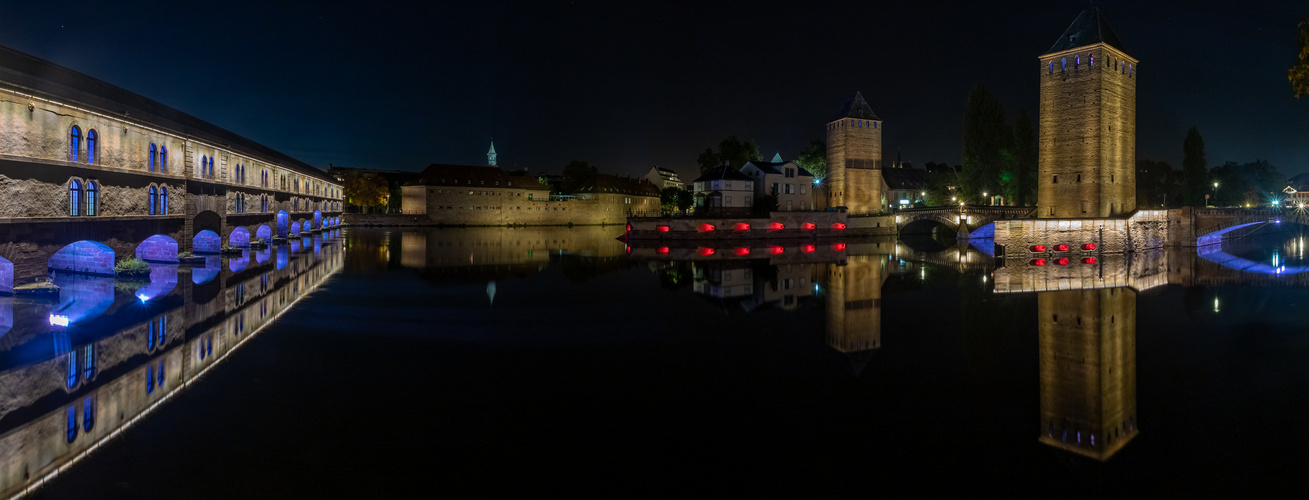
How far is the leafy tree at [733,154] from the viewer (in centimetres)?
6112

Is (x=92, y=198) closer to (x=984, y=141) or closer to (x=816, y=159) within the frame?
(x=984, y=141)

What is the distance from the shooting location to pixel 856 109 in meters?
50.9

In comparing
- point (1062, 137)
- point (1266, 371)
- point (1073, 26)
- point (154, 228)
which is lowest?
point (1266, 371)

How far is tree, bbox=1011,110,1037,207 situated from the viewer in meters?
44.2

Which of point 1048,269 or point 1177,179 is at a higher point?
point 1177,179

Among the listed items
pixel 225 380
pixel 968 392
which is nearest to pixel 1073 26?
pixel 968 392

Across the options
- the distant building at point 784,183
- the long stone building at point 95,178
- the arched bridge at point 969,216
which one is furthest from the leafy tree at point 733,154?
the long stone building at point 95,178

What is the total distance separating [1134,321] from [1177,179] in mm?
65660

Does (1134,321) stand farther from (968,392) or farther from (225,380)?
(225,380)

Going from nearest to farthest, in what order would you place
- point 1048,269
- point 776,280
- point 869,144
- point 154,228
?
point 154,228, point 776,280, point 1048,269, point 869,144

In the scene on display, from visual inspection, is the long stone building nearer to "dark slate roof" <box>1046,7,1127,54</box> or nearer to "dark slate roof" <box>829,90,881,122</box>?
"dark slate roof" <box>1046,7,1127,54</box>

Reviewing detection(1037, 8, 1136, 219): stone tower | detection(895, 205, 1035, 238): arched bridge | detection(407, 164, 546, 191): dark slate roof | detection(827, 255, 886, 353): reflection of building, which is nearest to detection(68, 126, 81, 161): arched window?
detection(827, 255, 886, 353): reflection of building

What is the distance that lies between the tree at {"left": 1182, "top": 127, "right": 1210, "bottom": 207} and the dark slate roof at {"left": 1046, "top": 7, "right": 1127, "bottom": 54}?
19.8 metres

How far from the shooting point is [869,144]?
50.9m
